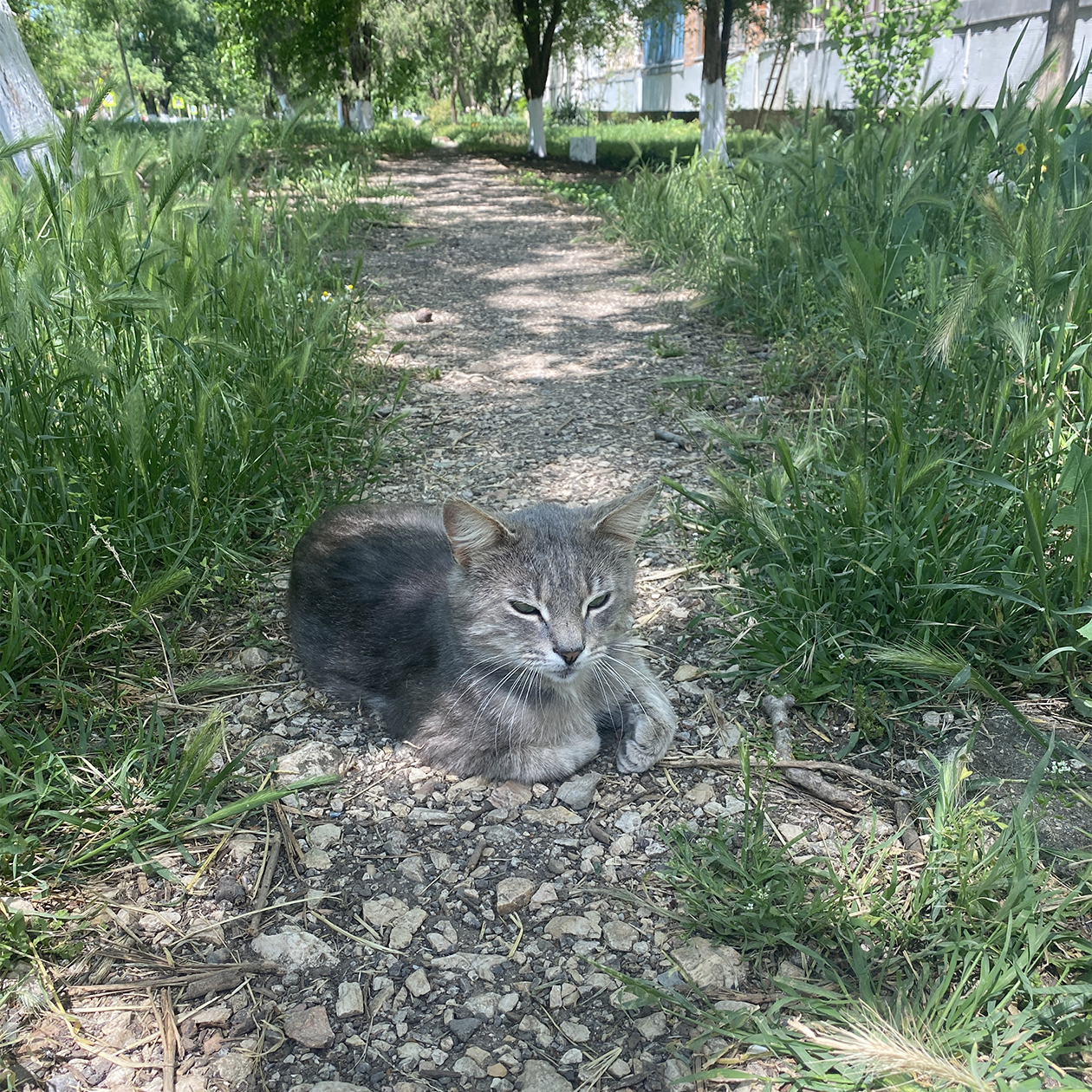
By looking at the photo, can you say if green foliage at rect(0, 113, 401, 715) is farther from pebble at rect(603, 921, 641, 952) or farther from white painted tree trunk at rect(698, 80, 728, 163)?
white painted tree trunk at rect(698, 80, 728, 163)

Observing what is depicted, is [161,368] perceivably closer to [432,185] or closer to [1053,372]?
[1053,372]

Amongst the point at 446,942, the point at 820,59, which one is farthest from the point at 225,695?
the point at 820,59

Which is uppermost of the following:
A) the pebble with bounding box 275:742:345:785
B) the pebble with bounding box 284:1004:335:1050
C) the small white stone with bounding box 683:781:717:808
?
the pebble with bounding box 275:742:345:785

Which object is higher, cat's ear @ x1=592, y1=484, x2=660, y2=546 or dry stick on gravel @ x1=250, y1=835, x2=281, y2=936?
cat's ear @ x1=592, y1=484, x2=660, y2=546

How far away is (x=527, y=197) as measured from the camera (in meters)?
15.6

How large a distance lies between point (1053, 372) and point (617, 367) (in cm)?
369

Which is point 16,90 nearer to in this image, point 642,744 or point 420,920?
point 642,744

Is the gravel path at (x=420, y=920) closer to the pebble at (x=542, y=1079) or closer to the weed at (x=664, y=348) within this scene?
the pebble at (x=542, y=1079)

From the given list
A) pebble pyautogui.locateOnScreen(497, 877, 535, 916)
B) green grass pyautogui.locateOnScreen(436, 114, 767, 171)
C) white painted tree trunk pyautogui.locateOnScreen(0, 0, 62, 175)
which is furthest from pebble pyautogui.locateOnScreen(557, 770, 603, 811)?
Result: green grass pyautogui.locateOnScreen(436, 114, 767, 171)

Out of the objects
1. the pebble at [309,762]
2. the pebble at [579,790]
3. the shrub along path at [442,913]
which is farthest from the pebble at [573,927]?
the pebble at [309,762]

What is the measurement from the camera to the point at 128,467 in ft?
9.63

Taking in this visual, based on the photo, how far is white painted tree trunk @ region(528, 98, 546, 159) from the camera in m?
21.8

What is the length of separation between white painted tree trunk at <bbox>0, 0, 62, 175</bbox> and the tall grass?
5.72m

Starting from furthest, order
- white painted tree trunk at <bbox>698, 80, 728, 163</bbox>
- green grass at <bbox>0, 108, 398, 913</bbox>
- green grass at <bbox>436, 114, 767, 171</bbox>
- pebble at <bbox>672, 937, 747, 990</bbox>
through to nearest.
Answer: green grass at <bbox>436, 114, 767, 171</bbox>, white painted tree trunk at <bbox>698, 80, 728, 163</bbox>, green grass at <bbox>0, 108, 398, 913</bbox>, pebble at <bbox>672, 937, 747, 990</bbox>
